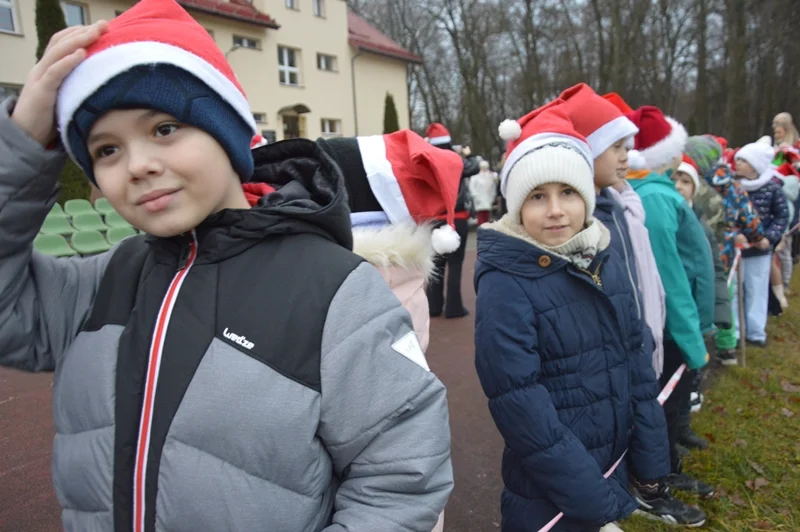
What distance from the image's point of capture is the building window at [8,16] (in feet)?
47.0

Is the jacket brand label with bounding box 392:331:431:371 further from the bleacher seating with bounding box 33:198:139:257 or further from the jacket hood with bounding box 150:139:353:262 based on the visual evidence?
the bleacher seating with bounding box 33:198:139:257

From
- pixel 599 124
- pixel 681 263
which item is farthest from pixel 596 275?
pixel 681 263

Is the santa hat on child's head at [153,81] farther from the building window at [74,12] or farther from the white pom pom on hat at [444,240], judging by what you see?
the building window at [74,12]

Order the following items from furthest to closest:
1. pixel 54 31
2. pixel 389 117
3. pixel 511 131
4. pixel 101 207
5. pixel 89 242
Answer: pixel 389 117, pixel 54 31, pixel 101 207, pixel 89 242, pixel 511 131

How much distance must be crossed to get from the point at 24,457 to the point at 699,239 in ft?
14.8

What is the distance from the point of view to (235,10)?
19703mm

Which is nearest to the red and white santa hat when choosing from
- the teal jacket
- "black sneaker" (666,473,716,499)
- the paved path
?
the paved path

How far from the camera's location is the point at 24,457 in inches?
141

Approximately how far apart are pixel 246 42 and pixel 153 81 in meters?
21.7

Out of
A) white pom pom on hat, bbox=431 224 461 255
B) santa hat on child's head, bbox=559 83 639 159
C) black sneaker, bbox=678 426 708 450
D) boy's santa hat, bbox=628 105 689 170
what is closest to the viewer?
white pom pom on hat, bbox=431 224 461 255

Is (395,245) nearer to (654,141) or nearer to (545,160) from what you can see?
(545,160)

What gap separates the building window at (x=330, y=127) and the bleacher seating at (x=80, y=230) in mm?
15008

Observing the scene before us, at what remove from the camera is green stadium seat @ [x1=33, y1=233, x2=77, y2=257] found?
7.88 meters

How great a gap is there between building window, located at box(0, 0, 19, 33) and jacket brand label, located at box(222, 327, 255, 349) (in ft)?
57.2
